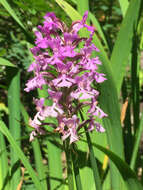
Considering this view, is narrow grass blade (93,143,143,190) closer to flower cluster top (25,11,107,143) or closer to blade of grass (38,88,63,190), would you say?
flower cluster top (25,11,107,143)

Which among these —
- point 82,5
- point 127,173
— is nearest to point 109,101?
point 127,173

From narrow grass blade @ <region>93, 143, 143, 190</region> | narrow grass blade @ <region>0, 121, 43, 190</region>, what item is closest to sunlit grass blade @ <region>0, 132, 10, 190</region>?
narrow grass blade @ <region>0, 121, 43, 190</region>

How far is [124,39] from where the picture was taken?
122 centimetres

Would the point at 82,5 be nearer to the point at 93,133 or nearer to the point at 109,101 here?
the point at 109,101

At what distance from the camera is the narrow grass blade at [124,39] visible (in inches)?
46.7

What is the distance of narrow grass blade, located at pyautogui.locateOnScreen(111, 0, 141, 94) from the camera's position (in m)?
1.19

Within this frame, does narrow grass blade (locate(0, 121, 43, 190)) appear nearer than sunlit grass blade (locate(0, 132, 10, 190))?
Yes

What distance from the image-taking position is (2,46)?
7.06 feet

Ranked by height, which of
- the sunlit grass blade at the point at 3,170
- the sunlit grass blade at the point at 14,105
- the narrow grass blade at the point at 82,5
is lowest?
the sunlit grass blade at the point at 3,170

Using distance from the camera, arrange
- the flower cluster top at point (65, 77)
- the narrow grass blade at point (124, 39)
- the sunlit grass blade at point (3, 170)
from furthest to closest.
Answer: the sunlit grass blade at point (3, 170), the narrow grass blade at point (124, 39), the flower cluster top at point (65, 77)

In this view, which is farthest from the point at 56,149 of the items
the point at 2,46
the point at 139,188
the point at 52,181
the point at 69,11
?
the point at 2,46

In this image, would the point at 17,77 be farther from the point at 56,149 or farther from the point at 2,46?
the point at 2,46

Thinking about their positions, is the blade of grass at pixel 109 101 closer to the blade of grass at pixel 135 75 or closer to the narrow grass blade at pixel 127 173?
the narrow grass blade at pixel 127 173

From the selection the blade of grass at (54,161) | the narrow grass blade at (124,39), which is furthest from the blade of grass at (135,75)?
the blade of grass at (54,161)
